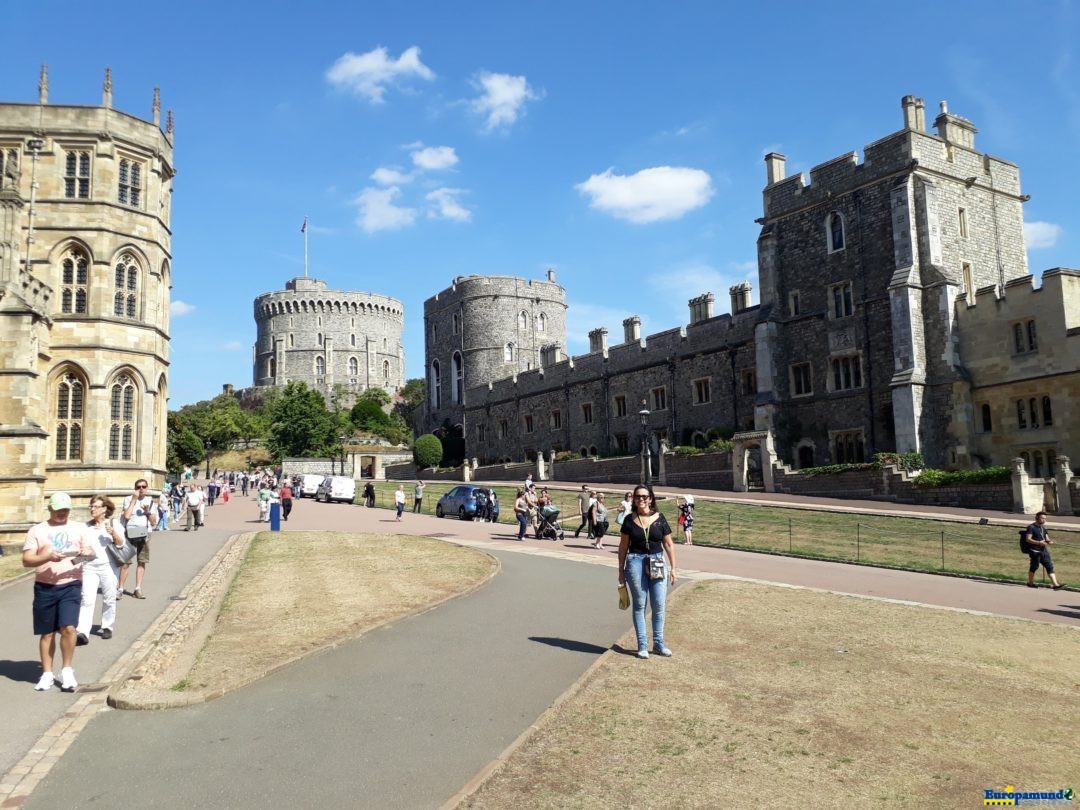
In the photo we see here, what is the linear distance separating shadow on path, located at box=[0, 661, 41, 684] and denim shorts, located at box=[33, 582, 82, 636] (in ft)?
2.04

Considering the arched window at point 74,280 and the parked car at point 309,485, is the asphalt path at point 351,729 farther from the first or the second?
the parked car at point 309,485

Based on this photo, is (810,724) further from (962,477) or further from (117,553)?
(962,477)

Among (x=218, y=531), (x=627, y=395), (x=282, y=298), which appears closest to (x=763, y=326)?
(x=627, y=395)

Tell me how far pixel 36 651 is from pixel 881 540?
61.5ft

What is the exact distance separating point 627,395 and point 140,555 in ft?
120

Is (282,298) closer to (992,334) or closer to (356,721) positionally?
(992,334)

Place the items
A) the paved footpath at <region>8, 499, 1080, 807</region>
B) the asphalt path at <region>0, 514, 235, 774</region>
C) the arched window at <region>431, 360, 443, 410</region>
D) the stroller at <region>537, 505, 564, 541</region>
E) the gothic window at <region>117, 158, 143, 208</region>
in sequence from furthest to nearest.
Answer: the arched window at <region>431, 360, 443, 410</region> → the gothic window at <region>117, 158, 143, 208</region> → the stroller at <region>537, 505, 564, 541</region> → the asphalt path at <region>0, 514, 235, 774</region> → the paved footpath at <region>8, 499, 1080, 807</region>

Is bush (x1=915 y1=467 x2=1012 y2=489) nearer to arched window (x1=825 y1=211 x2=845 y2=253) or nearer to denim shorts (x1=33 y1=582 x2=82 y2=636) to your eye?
arched window (x1=825 y1=211 x2=845 y2=253)

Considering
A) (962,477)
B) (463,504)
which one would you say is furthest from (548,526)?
(962,477)

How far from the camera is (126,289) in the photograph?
25.1m

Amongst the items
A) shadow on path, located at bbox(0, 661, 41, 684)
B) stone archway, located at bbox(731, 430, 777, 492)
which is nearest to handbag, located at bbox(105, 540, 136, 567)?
shadow on path, located at bbox(0, 661, 41, 684)

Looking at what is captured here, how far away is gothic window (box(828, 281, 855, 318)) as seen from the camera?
34562mm

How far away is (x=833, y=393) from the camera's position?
34.7 metres

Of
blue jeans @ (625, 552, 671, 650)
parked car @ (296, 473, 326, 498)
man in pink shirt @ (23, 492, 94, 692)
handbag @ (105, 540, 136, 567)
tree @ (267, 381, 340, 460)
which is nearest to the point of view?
man in pink shirt @ (23, 492, 94, 692)
